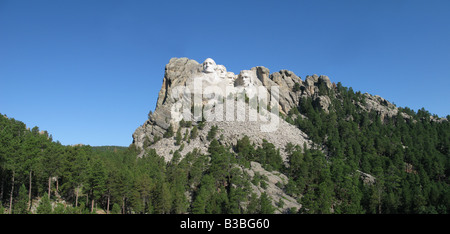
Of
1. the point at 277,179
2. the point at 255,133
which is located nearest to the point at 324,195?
the point at 277,179

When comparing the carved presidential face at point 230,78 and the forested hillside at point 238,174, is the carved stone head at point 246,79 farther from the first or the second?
the forested hillside at point 238,174

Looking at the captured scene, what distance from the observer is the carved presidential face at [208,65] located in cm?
13088

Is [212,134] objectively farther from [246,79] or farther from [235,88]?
[246,79]

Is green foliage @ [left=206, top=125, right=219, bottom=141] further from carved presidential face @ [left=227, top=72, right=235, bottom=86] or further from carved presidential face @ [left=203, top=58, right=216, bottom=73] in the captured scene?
carved presidential face @ [left=227, top=72, right=235, bottom=86]

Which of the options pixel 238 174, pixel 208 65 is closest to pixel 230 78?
pixel 208 65

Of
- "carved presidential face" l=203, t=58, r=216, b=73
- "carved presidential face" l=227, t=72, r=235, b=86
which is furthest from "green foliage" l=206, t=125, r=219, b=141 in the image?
"carved presidential face" l=227, t=72, r=235, b=86

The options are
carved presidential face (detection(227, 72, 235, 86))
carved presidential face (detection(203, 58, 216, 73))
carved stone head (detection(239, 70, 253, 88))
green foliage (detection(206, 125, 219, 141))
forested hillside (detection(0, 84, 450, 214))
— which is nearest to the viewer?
forested hillside (detection(0, 84, 450, 214))

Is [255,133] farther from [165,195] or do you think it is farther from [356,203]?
[165,195]

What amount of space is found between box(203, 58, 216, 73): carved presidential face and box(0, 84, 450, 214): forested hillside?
35.5m

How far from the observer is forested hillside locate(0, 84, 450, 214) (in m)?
53.5

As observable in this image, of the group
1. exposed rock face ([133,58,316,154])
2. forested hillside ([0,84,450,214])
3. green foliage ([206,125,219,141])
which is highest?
exposed rock face ([133,58,316,154])

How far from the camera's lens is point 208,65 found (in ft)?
430

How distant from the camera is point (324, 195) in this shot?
63250mm
